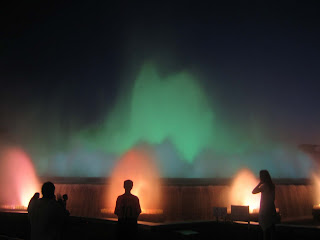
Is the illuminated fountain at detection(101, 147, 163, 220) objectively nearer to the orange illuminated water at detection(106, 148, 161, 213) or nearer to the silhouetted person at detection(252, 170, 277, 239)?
the orange illuminated water at detection(106, 148, 161, 213)

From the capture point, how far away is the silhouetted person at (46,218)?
16.4 feet

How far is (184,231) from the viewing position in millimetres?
8164

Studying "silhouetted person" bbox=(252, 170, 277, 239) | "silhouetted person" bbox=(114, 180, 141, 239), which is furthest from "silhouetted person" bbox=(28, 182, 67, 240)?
"silhouetted person" bbox=(252, 170, 277, 239)

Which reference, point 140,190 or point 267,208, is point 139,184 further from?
point 267,208

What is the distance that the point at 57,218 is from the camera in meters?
5.07

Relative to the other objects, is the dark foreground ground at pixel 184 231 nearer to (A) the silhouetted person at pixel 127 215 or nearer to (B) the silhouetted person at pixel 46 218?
(A) the silhouetted person at pixel 127 215

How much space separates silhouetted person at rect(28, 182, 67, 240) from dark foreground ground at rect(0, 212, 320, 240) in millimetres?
3832

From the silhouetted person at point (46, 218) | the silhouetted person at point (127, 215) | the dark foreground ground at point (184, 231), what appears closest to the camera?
the silhouetted person at point (46, 218)

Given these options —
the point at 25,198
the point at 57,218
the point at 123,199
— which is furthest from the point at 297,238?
the point at 25,198

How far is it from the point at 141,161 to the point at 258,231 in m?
25.6

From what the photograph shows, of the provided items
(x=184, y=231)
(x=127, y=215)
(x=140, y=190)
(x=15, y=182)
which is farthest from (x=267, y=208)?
(x=15, y=182)

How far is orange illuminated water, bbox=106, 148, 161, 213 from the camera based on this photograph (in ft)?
63.0

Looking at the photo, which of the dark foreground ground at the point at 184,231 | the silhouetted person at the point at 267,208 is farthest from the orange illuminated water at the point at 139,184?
the silhouetted person at the point at 267,208

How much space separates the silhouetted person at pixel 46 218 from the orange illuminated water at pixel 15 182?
16918mm
